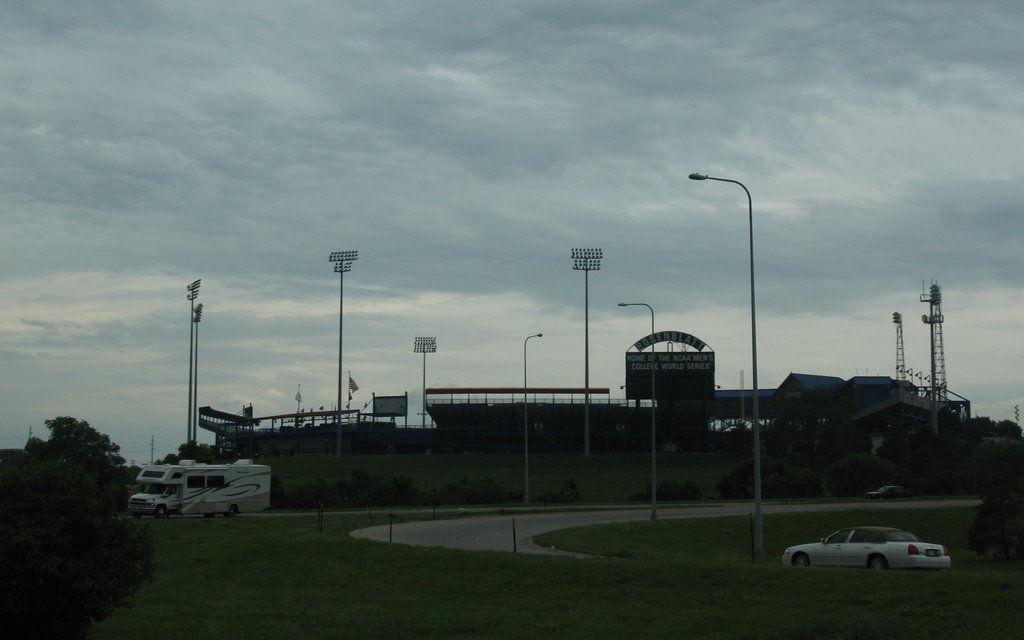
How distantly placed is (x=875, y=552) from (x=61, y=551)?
62.1 feet

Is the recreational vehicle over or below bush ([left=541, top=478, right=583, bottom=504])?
over

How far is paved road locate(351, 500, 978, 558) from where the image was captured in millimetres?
37094

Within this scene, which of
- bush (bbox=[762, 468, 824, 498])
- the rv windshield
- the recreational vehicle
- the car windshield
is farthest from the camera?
bush (bbox=[762, 468, 824, 498])

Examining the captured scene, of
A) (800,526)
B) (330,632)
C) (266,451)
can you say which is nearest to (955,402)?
(266,451)

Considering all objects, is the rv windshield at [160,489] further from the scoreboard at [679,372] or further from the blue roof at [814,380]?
the blue roof at [814,380]

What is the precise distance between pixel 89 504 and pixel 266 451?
133677 millimetres

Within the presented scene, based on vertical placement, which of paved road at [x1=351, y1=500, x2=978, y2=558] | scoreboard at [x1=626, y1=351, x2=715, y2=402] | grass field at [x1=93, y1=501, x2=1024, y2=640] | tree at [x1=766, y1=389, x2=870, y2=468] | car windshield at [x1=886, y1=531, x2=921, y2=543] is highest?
scoreboard at [x1=626, y1=351, x2=715, y2=402]

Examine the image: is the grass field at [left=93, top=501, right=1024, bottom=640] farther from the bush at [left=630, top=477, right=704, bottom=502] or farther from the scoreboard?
the scoreboard

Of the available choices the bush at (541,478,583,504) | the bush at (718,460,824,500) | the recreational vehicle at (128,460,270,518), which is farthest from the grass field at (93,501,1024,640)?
the bush at (718,460,824,500)

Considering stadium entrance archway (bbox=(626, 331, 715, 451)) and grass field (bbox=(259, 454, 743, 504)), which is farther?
stadium entrance archway (bbox=(626, 331, 715, 451))

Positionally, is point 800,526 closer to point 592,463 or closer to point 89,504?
point 89,504

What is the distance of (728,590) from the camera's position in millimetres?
21781

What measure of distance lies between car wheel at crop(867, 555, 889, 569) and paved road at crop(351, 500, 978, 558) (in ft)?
28.1

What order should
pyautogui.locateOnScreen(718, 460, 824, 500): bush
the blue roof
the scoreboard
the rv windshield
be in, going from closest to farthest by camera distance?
the rv windshield, pyautogui.locateOnScreen(718, 460, 824, 500): bush, the scoreboard, the blue roof
